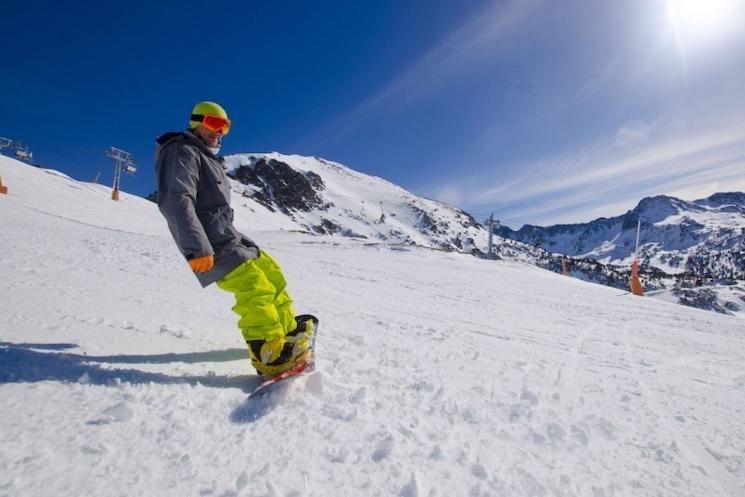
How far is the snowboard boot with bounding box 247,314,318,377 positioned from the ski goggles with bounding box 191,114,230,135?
1.60m

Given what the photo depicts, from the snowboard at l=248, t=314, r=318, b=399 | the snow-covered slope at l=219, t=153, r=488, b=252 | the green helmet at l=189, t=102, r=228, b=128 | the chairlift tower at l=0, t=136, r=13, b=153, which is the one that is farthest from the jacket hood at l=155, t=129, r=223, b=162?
the snow-covered slope at l=219, t=153, r=488, b=252

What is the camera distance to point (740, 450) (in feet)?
7.17

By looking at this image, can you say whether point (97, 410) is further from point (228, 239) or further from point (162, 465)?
point (228, 239)

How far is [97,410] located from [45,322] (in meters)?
1.70

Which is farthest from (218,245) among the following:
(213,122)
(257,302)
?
(213,122)

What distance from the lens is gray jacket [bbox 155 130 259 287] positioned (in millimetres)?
2387

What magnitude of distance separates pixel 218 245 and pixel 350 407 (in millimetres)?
1388

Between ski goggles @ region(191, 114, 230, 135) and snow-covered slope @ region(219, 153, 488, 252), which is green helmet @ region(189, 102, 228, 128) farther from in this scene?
snow-covered slope @ region(219, 153, 488, 252)

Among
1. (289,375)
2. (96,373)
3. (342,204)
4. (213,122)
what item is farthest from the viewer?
(342,204)

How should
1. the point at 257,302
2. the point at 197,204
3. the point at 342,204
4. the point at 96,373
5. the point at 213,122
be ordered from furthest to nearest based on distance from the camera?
1. the point at 342,204
2. the point at 213,122
3. the point at 197,204
4. the point at 257,302
5. the point at 96,373

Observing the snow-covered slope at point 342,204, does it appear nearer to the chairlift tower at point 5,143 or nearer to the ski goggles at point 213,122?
the chairlift tower at point 5,143

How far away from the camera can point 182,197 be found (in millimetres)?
2441

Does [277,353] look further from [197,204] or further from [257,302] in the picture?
[197,204]

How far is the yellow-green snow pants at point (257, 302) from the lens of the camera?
8.32ft
